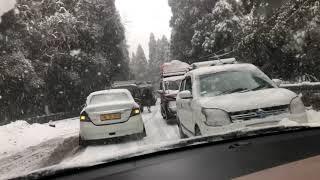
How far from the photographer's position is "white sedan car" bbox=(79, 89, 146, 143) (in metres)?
6.80

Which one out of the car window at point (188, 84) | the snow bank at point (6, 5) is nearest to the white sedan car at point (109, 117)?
the car window at point (188, 84)

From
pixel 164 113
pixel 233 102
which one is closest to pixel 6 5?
pixel 164 113

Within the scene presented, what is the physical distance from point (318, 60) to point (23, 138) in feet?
22.9

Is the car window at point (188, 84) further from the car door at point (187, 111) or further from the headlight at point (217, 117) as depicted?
the headlight at point (217, 117)

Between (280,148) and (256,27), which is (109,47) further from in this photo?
(280,148)

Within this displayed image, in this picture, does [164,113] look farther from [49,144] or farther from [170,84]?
[49,144]

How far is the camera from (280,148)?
2.95 m

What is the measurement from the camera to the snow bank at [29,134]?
7.77 m

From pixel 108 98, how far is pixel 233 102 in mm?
2594

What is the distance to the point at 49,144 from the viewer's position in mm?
7266

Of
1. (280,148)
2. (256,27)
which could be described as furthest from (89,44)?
(280,148)

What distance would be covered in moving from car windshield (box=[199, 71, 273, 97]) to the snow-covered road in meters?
0.87

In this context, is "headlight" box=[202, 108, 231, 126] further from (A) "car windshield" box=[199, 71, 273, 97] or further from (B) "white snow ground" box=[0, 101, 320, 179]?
(B) "white snow ground" box=[0, 101, 320, 179]

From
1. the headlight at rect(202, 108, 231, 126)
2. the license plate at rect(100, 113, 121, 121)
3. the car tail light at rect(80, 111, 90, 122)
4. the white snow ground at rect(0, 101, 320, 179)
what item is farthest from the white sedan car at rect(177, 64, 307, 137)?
the car tail light at rect(80, 111, 90, 122)
